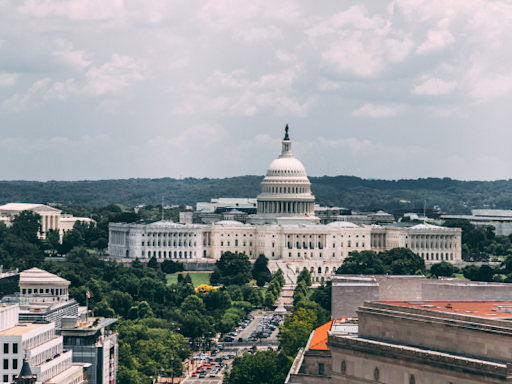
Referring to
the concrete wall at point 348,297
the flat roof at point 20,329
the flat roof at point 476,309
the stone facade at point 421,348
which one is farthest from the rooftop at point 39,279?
the stone facade at point 421,348

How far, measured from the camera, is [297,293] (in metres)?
197

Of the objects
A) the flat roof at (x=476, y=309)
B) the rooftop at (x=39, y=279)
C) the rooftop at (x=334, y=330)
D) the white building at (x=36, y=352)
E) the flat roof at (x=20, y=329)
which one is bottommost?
the white building at (x=36, y=352)

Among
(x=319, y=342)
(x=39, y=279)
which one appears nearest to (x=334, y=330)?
(x=319, y=342)

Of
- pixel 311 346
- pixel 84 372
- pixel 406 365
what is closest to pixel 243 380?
pixel 84 372

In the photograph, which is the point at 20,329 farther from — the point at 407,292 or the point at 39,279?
the point at 39,279

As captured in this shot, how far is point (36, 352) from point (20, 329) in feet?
18.5

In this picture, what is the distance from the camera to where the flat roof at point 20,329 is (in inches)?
3772

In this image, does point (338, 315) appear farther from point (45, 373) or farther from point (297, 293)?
point (297, 293)

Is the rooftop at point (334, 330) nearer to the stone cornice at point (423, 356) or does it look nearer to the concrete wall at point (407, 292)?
the concrete wall at point (407, 292)

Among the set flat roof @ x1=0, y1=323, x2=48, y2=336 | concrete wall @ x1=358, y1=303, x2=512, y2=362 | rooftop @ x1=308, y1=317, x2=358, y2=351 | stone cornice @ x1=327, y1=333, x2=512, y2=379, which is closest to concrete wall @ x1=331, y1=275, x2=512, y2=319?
rooftop @ x1=308, y1=317, x2=358, y2=351

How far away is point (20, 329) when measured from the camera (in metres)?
99.3

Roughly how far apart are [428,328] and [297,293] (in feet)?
500

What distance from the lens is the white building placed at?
305 feet

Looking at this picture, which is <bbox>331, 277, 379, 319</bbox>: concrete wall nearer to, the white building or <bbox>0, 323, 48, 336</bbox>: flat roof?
the white building
